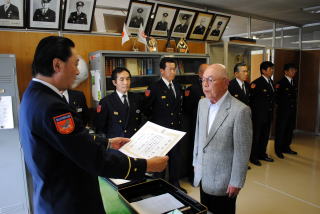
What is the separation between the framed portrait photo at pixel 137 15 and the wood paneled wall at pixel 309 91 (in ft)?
15.7

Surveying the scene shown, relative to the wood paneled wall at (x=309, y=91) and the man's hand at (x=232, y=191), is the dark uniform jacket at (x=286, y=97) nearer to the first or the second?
the wood paneled wall at (x=309, y=91)

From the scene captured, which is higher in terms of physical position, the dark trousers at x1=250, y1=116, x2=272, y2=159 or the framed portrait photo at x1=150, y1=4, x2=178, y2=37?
the framed portrait photo at x1=150, y1=4, x2=178, y2=37

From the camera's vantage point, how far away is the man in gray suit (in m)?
1.57

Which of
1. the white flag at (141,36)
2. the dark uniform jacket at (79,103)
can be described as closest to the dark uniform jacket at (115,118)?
the dark uniform jacket at (79,103)

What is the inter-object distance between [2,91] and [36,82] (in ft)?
6.18

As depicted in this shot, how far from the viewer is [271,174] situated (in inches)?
148

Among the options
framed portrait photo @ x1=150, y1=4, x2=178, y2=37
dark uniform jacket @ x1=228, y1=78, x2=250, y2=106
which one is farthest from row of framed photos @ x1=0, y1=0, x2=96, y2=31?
dark uniform jacket @ x1=228, y1=78, x2=250, y2=106

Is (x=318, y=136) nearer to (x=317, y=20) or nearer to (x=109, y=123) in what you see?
(x=317, y=20)

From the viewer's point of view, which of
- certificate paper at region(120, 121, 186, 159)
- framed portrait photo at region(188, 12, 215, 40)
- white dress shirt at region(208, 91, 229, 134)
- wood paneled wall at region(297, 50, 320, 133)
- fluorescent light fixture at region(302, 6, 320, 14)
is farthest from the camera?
wood paneled wall at region(297, 50, 320, 133)

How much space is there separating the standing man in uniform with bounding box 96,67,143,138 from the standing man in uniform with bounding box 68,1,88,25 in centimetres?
89

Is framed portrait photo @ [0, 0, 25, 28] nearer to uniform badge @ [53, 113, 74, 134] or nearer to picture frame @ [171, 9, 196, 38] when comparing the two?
picture frame @ [171, 9, 196, 38]

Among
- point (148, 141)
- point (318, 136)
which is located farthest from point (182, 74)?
point (318, 136)

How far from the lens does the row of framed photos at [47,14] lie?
8.57 ft

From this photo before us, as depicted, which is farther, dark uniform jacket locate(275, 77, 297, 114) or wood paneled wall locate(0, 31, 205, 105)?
dark uniform jacket locate(275, 77, 297, 114)
